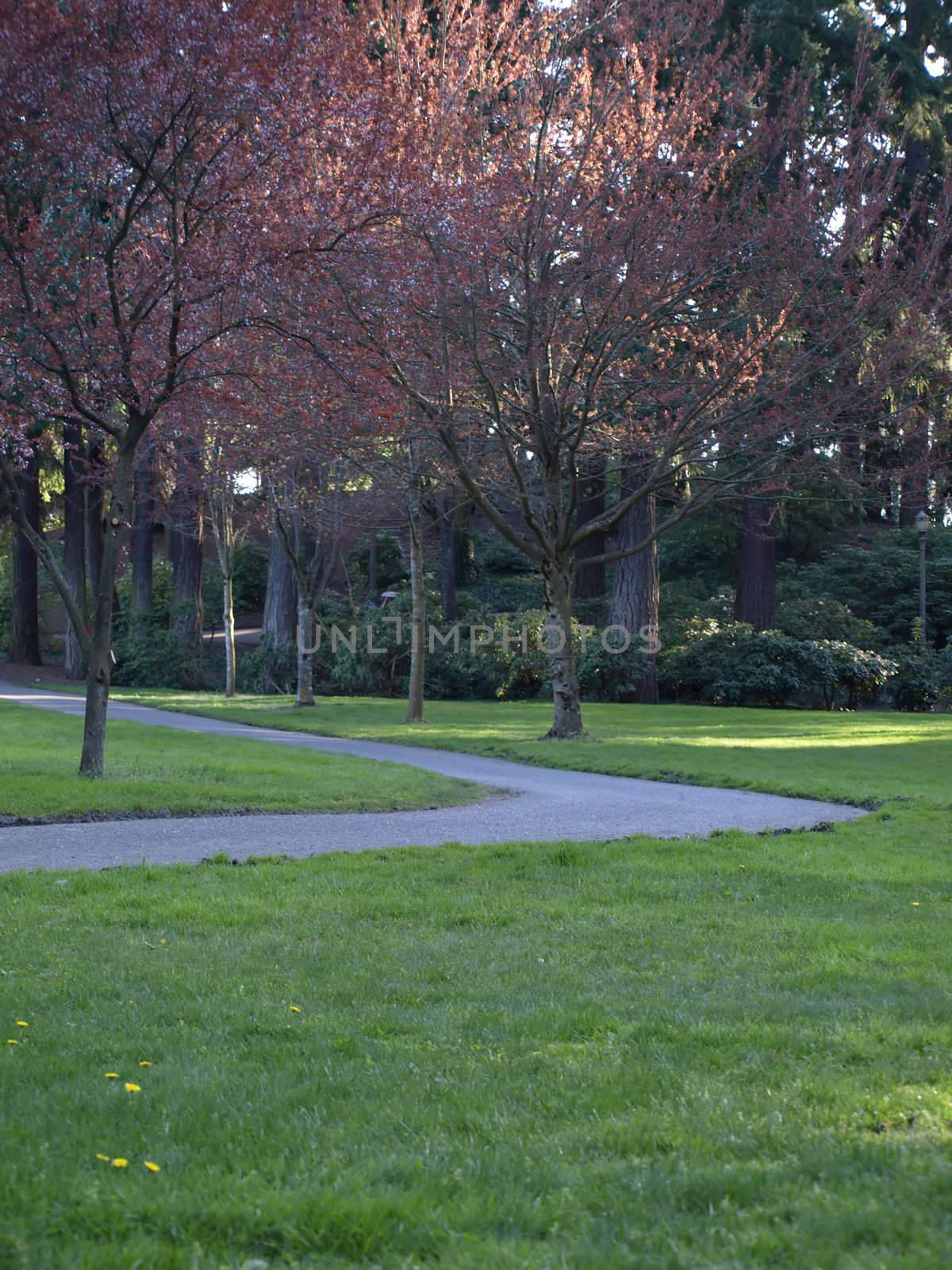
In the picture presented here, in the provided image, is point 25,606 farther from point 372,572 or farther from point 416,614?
point 416,614

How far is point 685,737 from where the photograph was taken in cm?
2103

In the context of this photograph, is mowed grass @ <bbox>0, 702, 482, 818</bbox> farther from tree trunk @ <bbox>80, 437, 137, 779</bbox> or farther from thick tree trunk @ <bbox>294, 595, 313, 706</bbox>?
thick tree trunk @ <bbox>294, 595, 313, 706</bbox>

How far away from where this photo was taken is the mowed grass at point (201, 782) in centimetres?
1163

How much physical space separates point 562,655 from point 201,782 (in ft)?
26.5

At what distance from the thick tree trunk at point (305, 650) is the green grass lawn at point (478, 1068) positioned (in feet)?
60.3

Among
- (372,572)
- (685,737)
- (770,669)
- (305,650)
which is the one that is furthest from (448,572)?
(685,737)

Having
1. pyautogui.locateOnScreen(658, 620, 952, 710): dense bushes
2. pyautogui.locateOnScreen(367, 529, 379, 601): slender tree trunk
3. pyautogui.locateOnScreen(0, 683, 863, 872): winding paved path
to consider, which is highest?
pyautogui.locateOnScreen(367, 529, 379, 601): slender tree trunk

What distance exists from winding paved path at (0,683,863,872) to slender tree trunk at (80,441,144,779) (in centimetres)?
249

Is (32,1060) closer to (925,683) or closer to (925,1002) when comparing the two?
(925,1002)

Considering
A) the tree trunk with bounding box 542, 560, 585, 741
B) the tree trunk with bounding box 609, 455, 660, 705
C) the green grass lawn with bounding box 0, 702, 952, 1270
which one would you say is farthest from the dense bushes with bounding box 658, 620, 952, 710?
the green grass lawn with bounding box 0, 702, 952, 1270

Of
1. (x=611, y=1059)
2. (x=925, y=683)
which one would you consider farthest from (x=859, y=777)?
(x=925, y=683)

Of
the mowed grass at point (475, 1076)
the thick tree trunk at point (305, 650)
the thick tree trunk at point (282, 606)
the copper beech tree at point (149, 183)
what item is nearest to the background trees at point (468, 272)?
the copper beech tree at point (149, 183)

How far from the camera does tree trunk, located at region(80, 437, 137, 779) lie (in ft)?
43.3

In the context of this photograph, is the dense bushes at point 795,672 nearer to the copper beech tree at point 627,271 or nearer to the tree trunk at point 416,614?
the tree trunk at point 416,614
